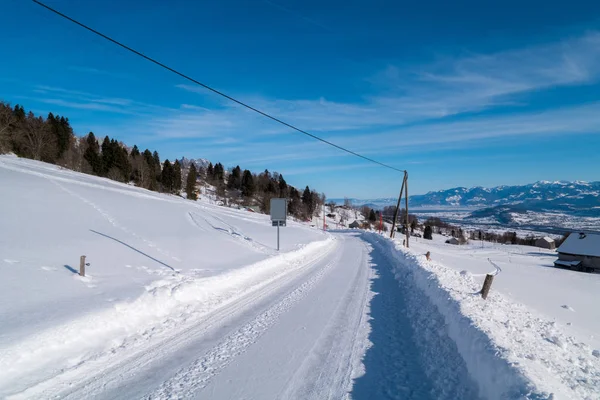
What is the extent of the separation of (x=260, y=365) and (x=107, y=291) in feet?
18.6

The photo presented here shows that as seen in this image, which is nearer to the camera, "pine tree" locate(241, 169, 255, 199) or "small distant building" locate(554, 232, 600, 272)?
"small distant building" locate(554, 232, 600, 272)

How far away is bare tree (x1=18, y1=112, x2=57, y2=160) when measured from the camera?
187ft

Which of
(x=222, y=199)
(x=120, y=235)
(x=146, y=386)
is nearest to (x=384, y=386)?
(x=146, y=386)

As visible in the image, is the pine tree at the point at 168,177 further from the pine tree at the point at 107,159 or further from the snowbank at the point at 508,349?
the snowbank at the point at 508,349

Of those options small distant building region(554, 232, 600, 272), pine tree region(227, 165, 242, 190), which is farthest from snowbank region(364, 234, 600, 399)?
pine tree region(227, 165, 242, 190)

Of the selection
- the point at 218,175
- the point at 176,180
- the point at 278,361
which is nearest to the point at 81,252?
the point at 278,361

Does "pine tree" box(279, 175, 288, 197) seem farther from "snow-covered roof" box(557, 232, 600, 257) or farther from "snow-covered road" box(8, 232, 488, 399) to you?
"snow-covered road" box(8, 232, 488, 399)

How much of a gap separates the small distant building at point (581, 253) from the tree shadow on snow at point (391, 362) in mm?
64411

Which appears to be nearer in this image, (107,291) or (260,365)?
(260,365)

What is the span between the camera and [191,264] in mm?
13820

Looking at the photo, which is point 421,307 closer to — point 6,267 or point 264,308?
point 264,308

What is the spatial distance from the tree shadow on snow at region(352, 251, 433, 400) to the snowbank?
47 centimetres

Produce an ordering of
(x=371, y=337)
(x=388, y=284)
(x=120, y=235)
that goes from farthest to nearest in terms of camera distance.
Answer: (x=120, y=235) → (x=388, y=284) → (x=371, y=337)

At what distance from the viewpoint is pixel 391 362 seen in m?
5.68
